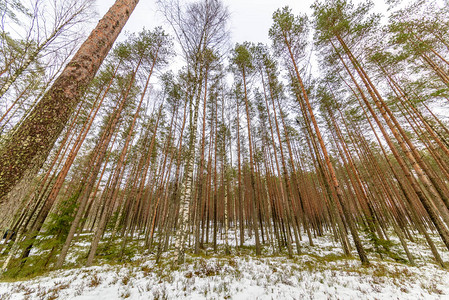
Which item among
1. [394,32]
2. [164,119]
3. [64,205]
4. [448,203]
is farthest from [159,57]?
[448,203]

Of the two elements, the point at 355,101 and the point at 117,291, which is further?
the point at 355,101

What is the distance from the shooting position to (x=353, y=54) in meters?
8.71

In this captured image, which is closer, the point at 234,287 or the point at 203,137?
the point at 234,287

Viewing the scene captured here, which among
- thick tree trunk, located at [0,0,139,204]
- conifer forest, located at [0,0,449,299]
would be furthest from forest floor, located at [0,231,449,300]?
thick tree trunk, located at [0,0,139,204]

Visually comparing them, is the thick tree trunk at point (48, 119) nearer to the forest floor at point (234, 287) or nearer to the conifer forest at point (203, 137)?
the conifer forest at point (203, 137)

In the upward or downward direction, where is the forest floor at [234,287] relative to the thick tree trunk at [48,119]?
downward

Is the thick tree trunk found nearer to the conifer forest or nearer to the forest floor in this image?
the conifer forest

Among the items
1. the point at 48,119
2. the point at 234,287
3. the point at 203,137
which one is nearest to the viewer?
the point at 48,119

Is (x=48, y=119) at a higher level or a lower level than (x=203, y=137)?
lower

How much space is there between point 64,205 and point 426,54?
944 inches

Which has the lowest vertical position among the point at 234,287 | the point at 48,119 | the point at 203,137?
the point at 234,287

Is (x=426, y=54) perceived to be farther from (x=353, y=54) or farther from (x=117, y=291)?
(x=117, y=291)

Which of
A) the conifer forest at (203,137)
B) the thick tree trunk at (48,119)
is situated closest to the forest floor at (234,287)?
the conifer forest at (203,137)

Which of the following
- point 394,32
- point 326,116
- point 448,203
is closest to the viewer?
point 448,203
